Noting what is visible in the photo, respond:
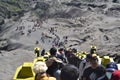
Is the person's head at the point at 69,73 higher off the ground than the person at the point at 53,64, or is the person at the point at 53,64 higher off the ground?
the person's head at the point at 69,73

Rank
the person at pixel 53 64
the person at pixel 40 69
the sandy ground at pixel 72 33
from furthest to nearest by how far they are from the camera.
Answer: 1. the sandy ground at pixel 72 33
2. the person at pixel 53 64
3. the person at pixel 40 69

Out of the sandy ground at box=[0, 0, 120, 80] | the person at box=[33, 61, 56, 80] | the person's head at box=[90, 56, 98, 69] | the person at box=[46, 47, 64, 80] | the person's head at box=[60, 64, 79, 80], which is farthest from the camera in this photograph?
the sandy ground at box=[0, 0, 120, 80]

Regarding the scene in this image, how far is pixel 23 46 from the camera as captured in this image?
1754 inches

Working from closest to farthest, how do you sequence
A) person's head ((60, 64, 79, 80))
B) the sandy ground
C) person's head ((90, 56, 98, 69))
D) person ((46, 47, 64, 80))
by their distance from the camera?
person's head ((60, 64, 79, 80)) → person's head ((90, 56, 98, 69)) → person ((46, 47, 64, 80)) → the sandy ground

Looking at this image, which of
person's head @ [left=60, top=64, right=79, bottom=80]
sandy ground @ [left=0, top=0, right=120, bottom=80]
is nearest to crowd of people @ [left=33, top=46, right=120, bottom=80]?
person's head @ [left=60, top=64, right=79, bottom=80]

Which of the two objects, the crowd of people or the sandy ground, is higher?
the crowd of people

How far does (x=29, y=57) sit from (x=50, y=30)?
2854cm

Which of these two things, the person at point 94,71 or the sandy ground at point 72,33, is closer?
the person at point 94,71

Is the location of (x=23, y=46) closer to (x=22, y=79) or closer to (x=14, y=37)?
(x=14, y=37)

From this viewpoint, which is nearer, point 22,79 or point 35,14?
point 22,79

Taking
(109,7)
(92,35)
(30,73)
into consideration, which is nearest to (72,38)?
(92,35)

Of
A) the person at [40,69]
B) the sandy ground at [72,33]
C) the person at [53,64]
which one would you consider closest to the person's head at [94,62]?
the person at [53,64]

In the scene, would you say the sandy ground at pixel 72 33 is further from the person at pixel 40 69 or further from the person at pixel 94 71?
the person at pixel 40 69

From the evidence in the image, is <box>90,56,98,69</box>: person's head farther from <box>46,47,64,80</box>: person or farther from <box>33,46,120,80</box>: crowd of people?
<box>46,47,64,80</box>: person
